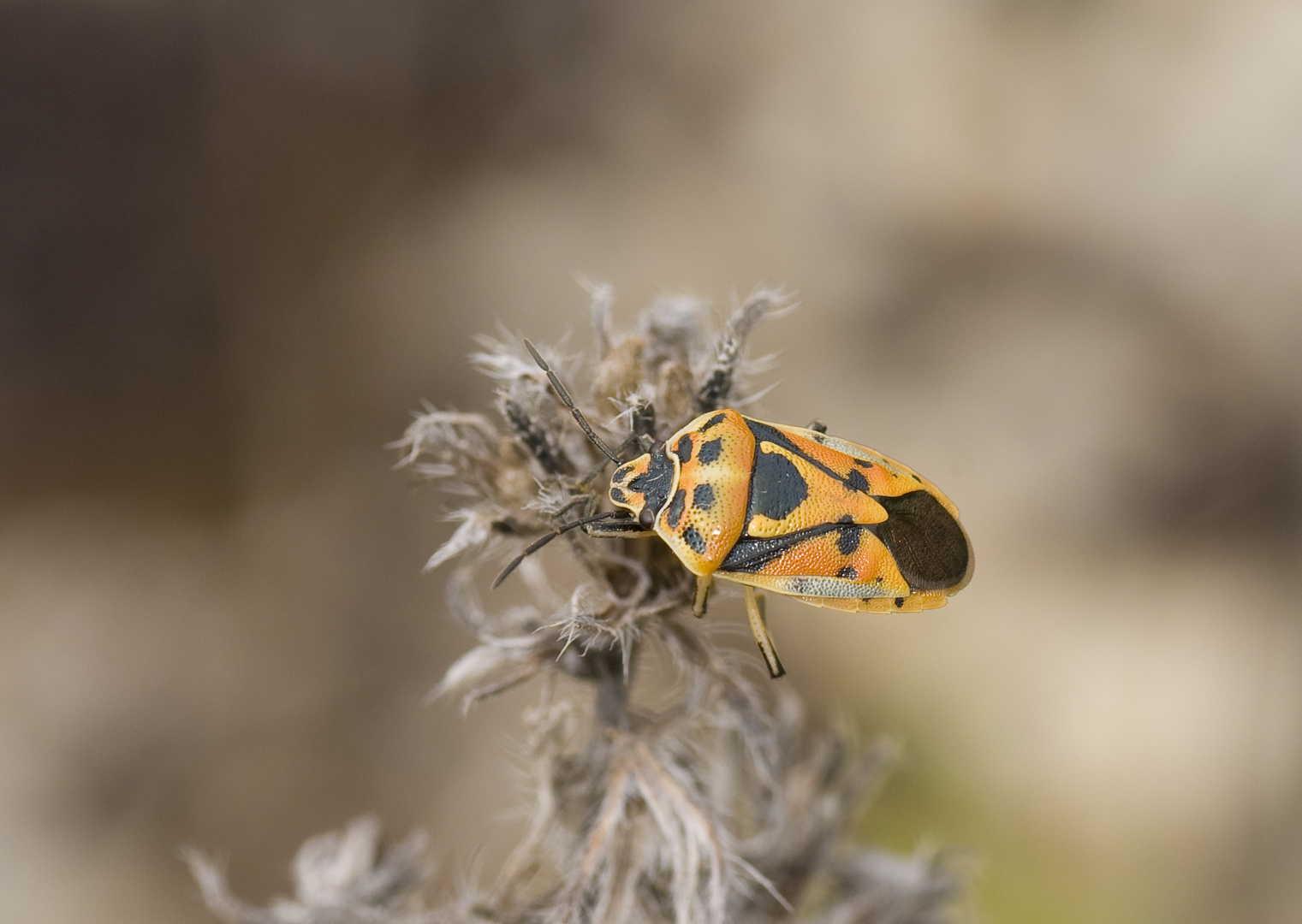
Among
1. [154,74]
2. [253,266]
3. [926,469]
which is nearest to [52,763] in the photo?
[253,266]

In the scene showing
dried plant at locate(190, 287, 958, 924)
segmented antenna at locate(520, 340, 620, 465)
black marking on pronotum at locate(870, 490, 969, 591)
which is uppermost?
black marking on pronotum at locate(870, 490, 969, 591)

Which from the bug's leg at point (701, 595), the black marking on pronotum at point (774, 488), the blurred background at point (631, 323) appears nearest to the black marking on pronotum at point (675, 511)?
the bug's leg at point (701, 595)

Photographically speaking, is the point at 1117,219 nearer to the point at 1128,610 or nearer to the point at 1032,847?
the point at 1128,610

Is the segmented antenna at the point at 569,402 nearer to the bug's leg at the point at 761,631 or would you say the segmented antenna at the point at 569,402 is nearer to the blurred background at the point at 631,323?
the bug's leg at the point at 761,631

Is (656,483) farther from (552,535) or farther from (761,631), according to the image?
(761,631)

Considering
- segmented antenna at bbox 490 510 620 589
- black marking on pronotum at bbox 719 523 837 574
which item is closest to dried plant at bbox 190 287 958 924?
segmented antenna at bbox 490 510 620 589

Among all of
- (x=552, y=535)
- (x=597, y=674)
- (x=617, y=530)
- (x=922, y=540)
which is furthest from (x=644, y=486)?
(x=922, y=540)

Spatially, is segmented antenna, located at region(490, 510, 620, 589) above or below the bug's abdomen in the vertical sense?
below

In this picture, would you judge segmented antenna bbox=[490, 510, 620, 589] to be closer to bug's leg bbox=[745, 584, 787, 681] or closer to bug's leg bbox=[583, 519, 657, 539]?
bug's leg bbox=[583, 519, 657, 539]
